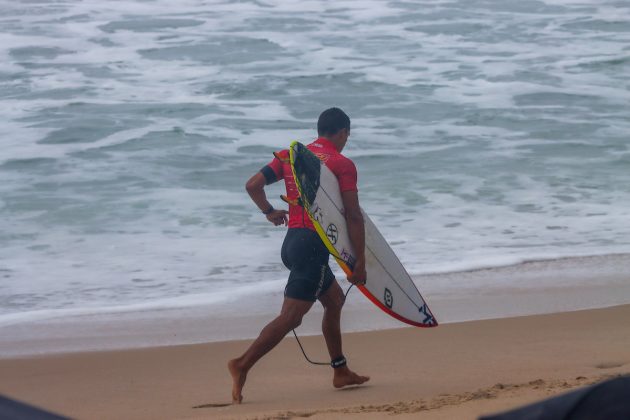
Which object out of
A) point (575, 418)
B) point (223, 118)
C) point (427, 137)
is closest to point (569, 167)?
point (427, 137)

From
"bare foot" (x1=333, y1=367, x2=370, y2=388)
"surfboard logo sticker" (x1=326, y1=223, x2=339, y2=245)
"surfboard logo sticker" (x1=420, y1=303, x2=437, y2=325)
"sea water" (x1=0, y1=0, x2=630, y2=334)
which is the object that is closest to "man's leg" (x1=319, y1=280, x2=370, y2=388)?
"bare foot" (x1=333, y1=367, x2=370, y2=388)

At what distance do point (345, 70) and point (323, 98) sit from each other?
1903mm

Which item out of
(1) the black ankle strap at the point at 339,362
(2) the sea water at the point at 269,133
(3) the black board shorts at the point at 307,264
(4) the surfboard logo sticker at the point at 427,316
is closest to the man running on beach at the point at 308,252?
(3) the black board shorts at the point at 307,264

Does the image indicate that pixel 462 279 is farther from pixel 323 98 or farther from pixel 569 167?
pixel 323 98

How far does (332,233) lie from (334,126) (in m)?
0.53

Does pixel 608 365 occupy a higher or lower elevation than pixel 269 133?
higher

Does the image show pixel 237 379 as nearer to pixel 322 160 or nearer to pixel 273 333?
pixel 273 333

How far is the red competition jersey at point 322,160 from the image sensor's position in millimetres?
4891

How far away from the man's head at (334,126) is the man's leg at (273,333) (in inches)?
31.1

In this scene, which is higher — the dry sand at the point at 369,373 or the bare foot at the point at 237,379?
the bare foot at the point at 237,379

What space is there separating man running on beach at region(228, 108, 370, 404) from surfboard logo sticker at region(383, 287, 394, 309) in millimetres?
311

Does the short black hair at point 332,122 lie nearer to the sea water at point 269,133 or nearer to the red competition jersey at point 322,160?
the red competition jersey at point 322,160

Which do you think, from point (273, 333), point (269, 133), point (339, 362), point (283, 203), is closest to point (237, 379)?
point (273, 333)

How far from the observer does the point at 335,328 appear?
5137mm
